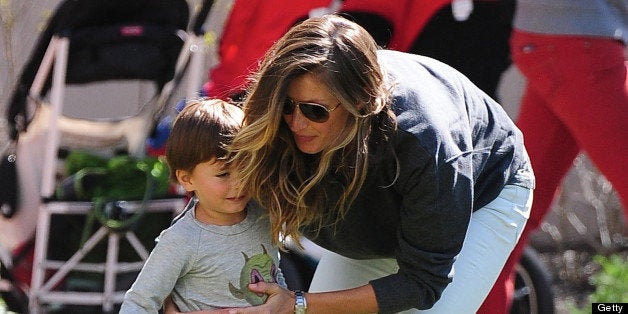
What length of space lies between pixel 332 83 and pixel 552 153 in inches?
65.9

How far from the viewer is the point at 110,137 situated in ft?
15.5

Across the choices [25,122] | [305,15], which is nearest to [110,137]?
[25,122]

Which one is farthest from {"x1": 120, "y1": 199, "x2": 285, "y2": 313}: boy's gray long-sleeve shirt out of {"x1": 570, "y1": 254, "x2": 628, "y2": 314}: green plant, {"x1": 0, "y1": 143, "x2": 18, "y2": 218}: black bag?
{"x1": 570, "y1": 254, "x2": 628, "y2": 314}: green plant

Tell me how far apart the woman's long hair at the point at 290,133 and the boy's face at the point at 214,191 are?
45mm

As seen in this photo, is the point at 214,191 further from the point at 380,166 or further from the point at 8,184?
the point at 8,184

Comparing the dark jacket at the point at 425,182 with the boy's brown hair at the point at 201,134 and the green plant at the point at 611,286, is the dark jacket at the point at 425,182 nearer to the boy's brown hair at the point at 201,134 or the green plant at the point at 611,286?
the boy's brown hair at the point at 201,134

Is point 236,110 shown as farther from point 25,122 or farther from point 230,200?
point 25,122

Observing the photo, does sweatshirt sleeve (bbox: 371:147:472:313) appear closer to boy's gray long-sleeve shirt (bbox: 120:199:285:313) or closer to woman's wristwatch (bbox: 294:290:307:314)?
woman's wristwatch (bbox: 294:290:307:314)

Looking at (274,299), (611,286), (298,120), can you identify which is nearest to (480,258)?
(274,299)

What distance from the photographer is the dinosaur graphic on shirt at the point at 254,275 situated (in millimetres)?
2740

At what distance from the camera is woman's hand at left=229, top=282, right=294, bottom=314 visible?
2.69 meters

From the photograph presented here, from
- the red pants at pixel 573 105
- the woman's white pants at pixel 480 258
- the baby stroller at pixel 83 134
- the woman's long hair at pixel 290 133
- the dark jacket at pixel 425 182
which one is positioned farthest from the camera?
the baby stroller at pixel 83 134

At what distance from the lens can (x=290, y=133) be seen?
2.63 metres

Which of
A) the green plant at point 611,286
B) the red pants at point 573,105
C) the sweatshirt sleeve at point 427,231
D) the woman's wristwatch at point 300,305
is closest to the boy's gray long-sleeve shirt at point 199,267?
the woman's wristwatch at point 300,305
